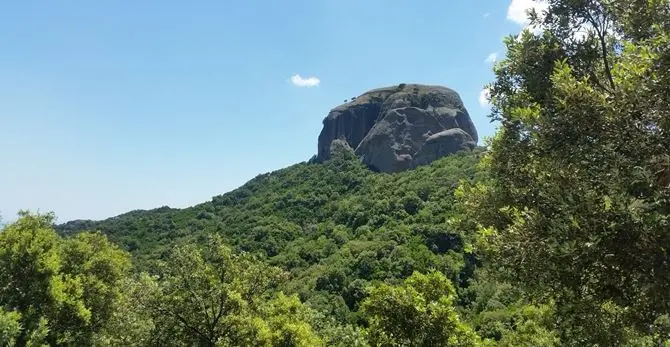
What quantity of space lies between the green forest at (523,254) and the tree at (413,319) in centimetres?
5

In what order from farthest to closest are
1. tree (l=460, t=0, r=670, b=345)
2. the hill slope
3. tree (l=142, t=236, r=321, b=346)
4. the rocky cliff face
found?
the rocky cliff face
the hill slope
tree (l=142, t=236, r=321, b=346)
tree (l=460, t=0, r=670, b=345)

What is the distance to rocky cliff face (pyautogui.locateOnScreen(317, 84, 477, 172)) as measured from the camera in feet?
450

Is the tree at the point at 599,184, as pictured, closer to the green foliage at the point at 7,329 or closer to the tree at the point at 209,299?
the tree at the point at 209,299

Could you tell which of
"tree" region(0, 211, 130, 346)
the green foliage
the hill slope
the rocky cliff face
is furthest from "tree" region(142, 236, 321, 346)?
the rocky cliff face

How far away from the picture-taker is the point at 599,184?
25.6 feet

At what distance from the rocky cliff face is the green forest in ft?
343

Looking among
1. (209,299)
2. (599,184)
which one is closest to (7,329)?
(209,299)

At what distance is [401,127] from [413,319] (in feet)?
420

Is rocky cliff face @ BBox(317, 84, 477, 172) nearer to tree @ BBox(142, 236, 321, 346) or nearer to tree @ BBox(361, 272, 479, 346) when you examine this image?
tree @ BBox(142, 236, 321, 346)

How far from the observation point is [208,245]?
21188 mm

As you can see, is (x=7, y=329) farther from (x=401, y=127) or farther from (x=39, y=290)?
(x=401, y=127)

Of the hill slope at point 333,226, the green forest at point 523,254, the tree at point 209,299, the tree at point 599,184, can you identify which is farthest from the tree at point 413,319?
the hill slope at point 333,226

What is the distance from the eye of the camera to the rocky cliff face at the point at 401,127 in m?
137

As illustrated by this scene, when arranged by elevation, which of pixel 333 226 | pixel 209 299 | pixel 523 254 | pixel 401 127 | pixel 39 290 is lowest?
pixel 209 299
